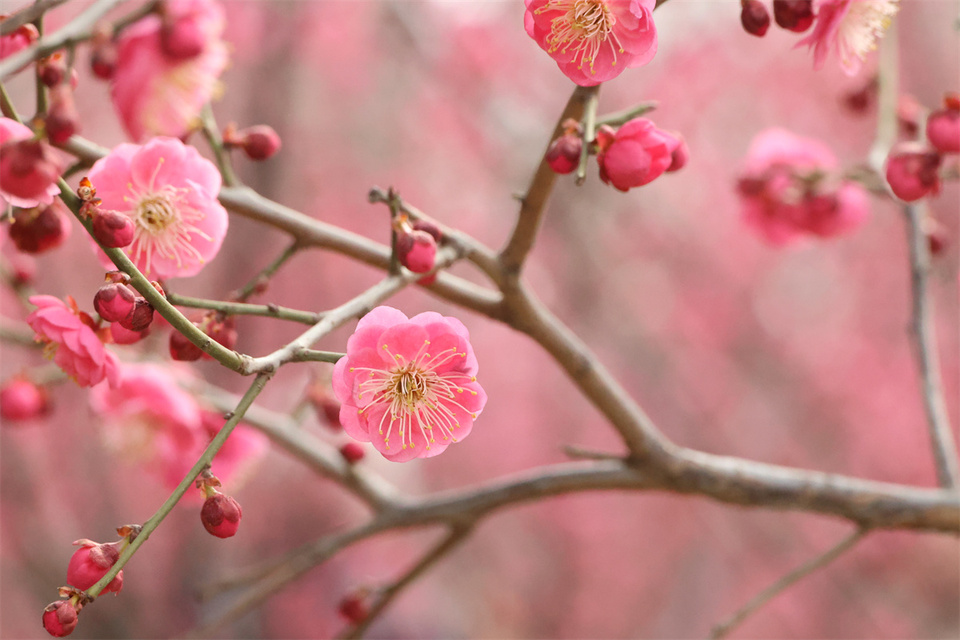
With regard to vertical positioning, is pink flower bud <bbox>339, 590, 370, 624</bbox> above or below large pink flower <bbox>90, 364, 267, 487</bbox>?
below

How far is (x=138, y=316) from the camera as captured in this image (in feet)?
1.92

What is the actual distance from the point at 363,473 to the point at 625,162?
0.78 m

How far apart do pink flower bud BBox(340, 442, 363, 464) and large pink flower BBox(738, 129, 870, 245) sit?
928mm

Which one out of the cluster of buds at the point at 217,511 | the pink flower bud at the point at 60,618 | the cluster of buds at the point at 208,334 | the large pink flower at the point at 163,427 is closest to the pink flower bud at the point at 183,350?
the cluster of buds at the point at 208,334

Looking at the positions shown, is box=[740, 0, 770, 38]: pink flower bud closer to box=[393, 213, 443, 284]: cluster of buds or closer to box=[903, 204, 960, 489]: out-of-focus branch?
box=[393, 213, 443, 284]: cluster of buds

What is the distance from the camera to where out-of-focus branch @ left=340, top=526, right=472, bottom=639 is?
1157mm

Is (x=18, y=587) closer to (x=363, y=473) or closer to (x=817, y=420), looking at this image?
(x=363, y=473)

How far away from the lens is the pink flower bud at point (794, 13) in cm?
72

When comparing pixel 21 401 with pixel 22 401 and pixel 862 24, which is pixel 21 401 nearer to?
pixel 22 401

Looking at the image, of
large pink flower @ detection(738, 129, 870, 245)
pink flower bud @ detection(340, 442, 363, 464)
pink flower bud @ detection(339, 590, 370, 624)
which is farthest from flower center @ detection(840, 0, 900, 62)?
pink flower bud @ detection(339, 590, 370, 624)

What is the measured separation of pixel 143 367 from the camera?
4.06 ft

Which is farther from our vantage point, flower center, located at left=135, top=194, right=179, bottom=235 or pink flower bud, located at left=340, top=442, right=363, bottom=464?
pink flower bud, located at left=340, top=442, right=363, bottom=464

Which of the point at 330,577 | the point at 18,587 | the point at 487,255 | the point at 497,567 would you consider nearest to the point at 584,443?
the point at 497,567

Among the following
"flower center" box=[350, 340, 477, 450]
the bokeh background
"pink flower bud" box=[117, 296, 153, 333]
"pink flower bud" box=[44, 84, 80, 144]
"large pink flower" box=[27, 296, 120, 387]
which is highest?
"pink flower bud" box=[44, 84, 80, 144]
